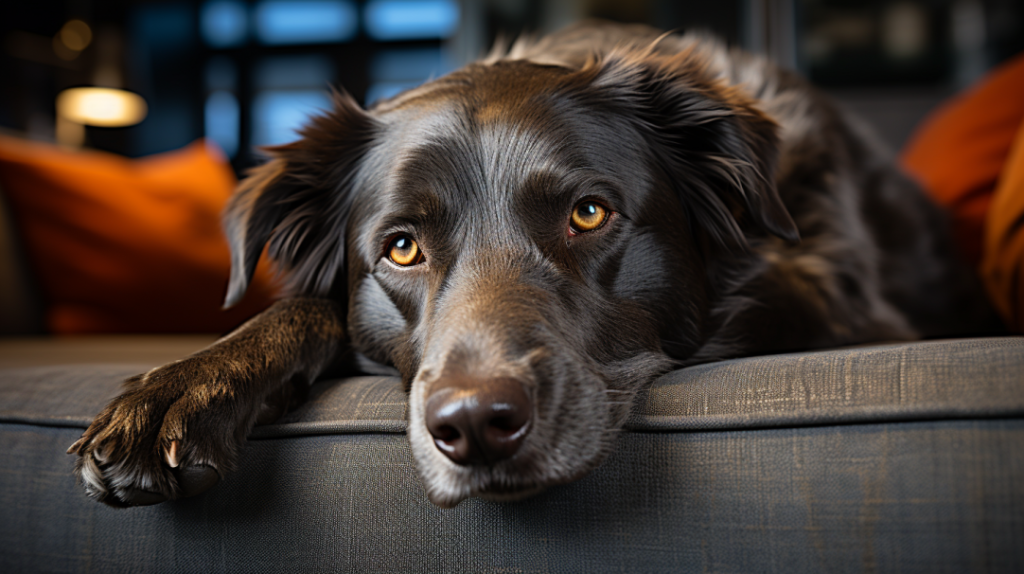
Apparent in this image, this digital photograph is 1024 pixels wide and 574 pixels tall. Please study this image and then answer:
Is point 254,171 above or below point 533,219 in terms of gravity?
below

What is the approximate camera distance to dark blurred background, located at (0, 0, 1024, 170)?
14.0ft

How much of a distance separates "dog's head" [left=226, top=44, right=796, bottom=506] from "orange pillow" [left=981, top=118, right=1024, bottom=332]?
679mm

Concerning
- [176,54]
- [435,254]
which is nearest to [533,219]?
[435,254]

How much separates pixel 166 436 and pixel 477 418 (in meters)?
0.45

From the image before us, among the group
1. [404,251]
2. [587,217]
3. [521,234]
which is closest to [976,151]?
[587,217]

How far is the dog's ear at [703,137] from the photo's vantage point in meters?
1.41

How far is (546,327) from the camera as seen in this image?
1051mm

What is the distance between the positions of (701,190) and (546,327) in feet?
1.90

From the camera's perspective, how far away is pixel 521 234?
3.97ft

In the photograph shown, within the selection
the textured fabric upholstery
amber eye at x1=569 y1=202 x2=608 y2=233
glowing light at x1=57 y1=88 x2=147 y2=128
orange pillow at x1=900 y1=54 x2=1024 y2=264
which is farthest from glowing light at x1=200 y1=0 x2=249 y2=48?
amber eye at x1=569 y1=202 x2=608 y2=233

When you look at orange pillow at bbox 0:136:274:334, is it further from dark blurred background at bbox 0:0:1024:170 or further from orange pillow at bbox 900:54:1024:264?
orange pillow at bbox 900:54:1024:264

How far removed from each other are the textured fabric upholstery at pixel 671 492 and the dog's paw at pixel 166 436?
3.1 inches

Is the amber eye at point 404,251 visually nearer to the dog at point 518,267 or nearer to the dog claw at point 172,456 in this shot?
the dog at point 518,267

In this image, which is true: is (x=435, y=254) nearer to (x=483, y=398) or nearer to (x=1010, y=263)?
(x=483, y=398)
